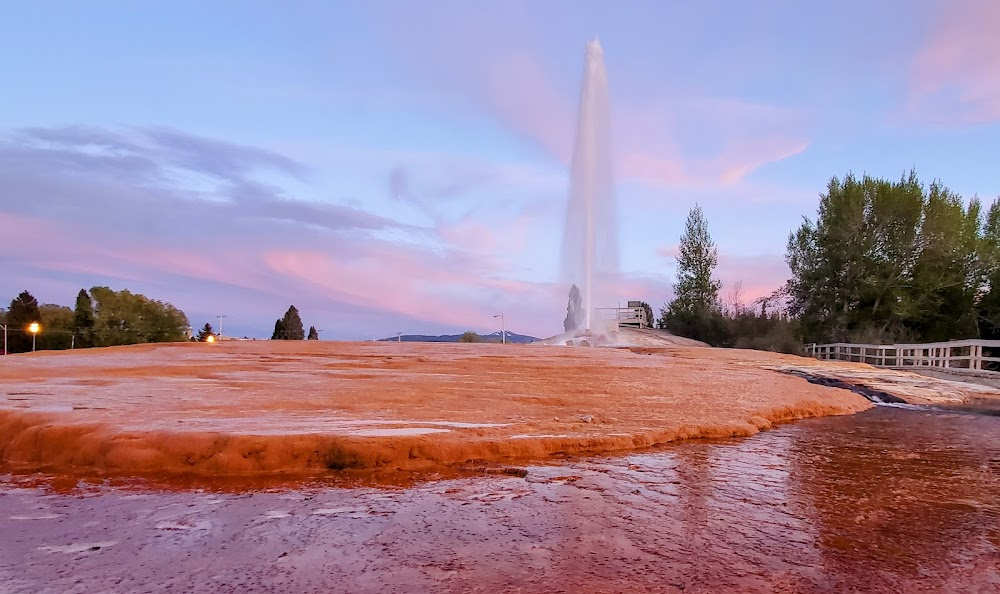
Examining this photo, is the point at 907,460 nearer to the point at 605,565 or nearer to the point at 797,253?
the point at 605,565

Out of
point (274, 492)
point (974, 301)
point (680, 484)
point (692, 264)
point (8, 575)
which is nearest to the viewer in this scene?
point (8, 575)

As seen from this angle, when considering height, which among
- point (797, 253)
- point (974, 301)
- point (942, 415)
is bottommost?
point (942, 415)

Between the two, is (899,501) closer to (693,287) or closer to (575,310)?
(575,310)

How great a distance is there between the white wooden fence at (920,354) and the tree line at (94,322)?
2012 inches

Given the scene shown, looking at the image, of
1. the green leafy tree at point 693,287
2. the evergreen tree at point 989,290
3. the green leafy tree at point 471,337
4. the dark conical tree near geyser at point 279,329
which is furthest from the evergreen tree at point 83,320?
→ the evergreen tree at point 989,290

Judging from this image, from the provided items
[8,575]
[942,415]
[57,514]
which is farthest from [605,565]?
[942,415]

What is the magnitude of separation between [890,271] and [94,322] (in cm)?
5751

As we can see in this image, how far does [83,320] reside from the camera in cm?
5050

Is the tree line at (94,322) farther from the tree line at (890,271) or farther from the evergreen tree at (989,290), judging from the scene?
Answer: the evergreen tree at (989,290)

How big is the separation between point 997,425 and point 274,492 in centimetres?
803

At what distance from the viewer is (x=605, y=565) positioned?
2223 mm

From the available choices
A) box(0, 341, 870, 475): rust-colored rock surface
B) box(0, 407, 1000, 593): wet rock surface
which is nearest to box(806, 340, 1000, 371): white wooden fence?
box(0, 341, 870, 475): rust-colored rock surface

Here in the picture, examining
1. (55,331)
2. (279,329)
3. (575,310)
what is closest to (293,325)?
(279,329)

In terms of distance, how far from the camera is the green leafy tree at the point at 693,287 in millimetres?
36688
